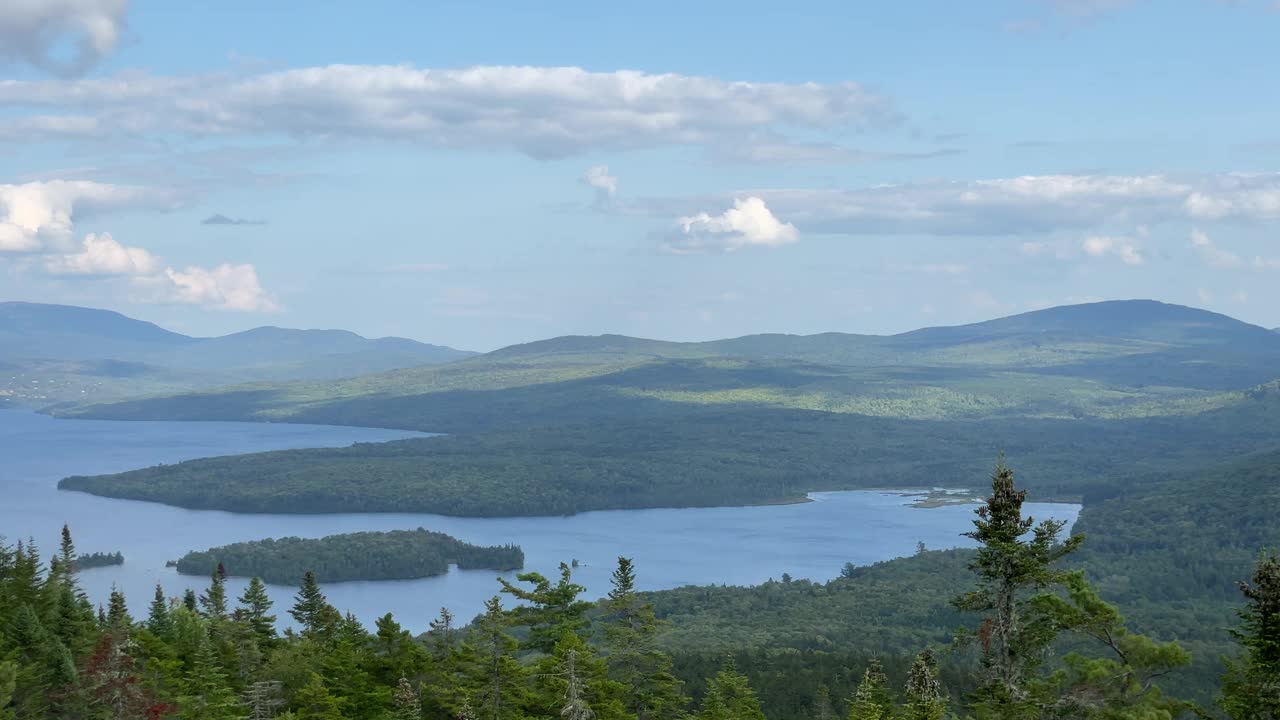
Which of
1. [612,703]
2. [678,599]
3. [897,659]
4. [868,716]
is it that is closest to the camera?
[868,716]

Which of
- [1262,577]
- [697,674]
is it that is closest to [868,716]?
[1262,577]

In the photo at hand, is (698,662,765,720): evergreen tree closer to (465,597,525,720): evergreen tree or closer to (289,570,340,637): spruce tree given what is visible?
(465,597,525,720): evergreen tree

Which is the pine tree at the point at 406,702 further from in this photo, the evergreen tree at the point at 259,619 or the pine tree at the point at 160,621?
the pine tree at the point at 160,621

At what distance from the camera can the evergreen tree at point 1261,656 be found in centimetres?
2628

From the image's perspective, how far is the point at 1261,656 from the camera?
2666 centimetres

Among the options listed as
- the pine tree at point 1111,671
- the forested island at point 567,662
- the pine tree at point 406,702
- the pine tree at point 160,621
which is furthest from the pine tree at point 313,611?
the pine tree at point 1111,671

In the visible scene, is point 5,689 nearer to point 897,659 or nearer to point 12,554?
point 12,554

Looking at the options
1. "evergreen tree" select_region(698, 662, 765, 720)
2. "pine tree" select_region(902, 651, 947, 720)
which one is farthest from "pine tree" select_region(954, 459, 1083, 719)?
"evergreen tree" select_region(698, 662, 765, 720)

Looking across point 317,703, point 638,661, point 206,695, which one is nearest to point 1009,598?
point 638,661

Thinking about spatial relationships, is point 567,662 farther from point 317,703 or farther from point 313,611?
point 313,611

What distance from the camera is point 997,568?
28.3m

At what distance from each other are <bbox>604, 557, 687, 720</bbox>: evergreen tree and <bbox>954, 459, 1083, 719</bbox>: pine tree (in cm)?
1778

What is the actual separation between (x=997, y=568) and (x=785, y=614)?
149m

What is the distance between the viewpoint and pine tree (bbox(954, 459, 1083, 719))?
91.7 feet
